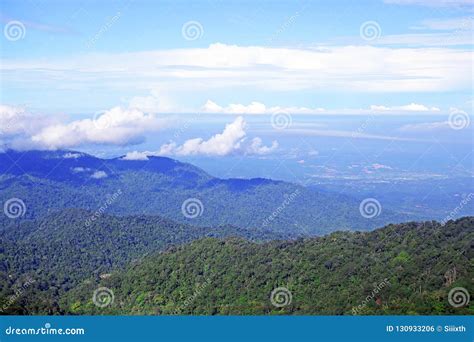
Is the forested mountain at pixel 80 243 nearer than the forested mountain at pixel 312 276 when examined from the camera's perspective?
No

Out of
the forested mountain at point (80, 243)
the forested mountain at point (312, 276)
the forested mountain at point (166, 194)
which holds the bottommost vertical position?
the forested mountain at point (312, 276)

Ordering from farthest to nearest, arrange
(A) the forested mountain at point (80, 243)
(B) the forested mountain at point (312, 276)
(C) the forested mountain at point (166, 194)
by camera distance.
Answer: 1. (C) the forested mountain at point (166, 194)
2. (A) the forested mountain at point (80, 243)
3. (B) the forested mountain at point (312, 276)

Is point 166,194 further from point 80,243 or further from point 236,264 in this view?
point 236,264

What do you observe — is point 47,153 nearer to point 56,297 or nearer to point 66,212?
point 66,212

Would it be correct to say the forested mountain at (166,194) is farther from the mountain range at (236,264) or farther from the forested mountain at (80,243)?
the forested mountain at (80,243)

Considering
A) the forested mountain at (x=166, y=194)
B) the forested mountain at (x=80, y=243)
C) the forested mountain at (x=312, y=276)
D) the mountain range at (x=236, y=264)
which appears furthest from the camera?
the forested mountain at (x=166, y=194)

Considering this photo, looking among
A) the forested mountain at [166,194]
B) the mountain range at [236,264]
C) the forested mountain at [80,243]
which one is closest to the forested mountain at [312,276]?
the mountain range at [236,264]
